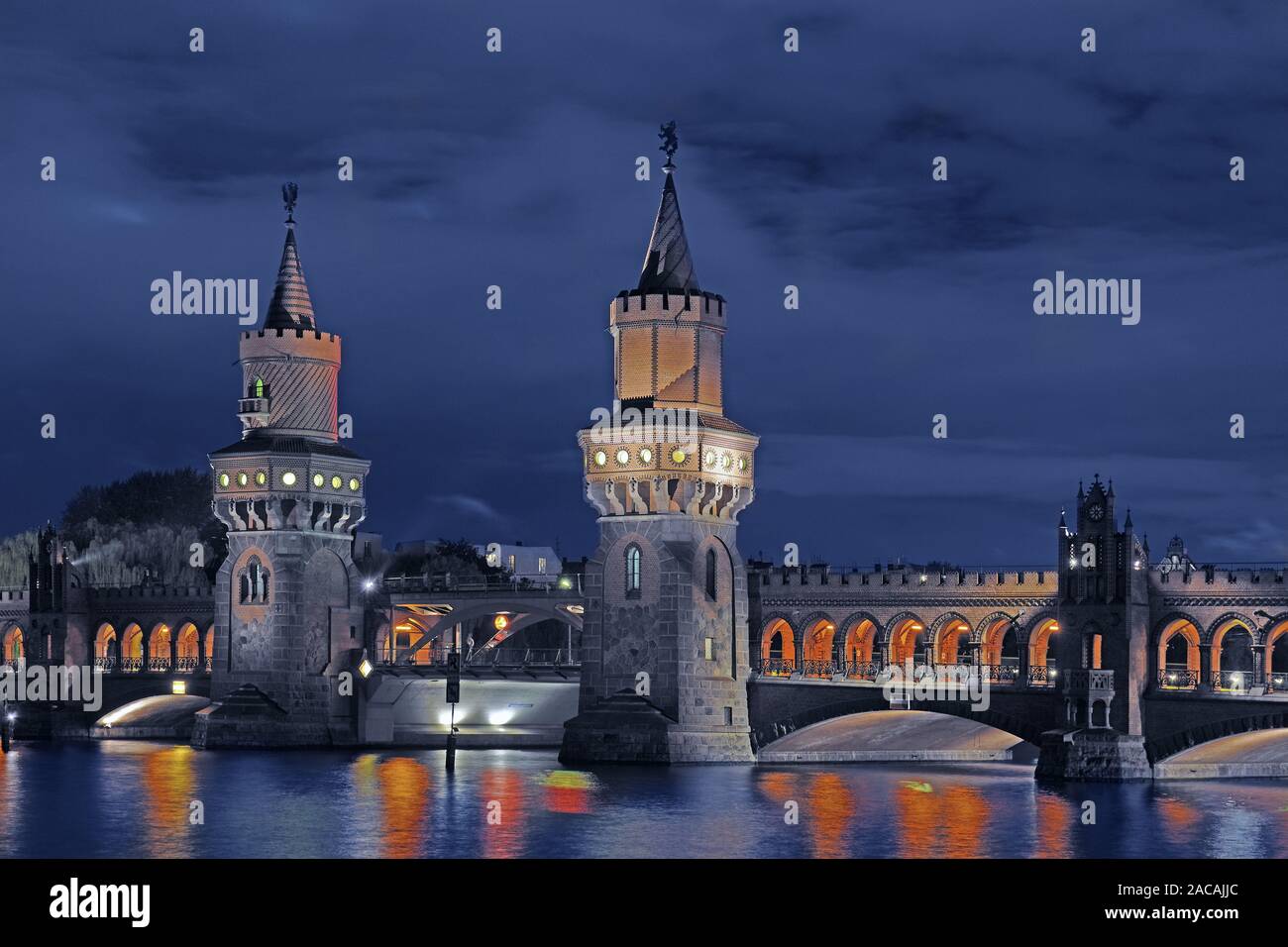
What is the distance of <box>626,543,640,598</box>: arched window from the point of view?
7912cm

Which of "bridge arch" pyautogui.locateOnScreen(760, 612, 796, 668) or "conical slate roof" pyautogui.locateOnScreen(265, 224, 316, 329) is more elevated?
"conical slate roof" pyautogui.locateOnScreen(265, 224, 316, 329)

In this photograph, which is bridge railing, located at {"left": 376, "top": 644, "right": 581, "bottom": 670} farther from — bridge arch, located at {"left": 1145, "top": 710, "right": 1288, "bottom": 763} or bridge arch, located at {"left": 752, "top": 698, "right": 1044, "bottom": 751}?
bridge arch, located at {"left": 1145, "top": 710, "right": 1288, "bottom": 763}

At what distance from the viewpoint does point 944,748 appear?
8712 centimetres

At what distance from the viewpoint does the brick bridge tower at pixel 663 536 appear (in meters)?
78.2

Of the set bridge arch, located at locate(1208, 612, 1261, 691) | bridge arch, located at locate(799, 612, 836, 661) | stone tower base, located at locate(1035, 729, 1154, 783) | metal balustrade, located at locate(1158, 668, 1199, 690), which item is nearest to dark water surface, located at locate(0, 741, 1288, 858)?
stone tower base, located at locate(1035, 729, 1154, 783)

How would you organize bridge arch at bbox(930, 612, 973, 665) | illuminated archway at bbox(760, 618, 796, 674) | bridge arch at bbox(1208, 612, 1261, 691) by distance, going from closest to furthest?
bridge arch at bbox(1208, 612, 1261, 691) → bridge arch at bbox(930, 612, 973, 665) → illuminated archway at bbox(760, 618, 796, 674)

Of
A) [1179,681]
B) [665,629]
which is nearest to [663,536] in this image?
[665,629]

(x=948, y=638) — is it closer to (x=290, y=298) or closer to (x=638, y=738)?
(x=638, y=738)

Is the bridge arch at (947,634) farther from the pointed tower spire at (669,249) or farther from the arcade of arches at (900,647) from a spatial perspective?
the pointed tower spire at (669,249)

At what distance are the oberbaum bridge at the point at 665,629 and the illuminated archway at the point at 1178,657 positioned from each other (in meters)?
0.21

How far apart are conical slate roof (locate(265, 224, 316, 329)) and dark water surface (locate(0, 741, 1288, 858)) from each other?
19948 millimetres
